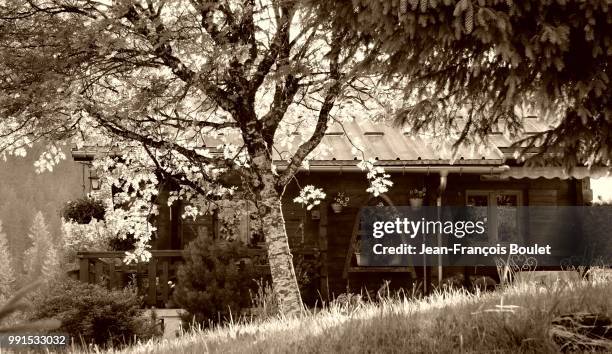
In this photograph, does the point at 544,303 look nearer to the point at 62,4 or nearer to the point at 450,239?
the point at 62,4

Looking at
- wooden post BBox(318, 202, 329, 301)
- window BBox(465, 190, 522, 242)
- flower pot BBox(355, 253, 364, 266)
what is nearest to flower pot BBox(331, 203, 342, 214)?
wooden post BBox(318, 202, 329, 301)

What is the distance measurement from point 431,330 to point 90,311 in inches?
236

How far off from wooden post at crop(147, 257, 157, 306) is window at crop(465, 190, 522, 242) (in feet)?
24.2

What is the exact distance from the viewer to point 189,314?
Answer: 10.5m

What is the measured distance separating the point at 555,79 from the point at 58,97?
6014mm

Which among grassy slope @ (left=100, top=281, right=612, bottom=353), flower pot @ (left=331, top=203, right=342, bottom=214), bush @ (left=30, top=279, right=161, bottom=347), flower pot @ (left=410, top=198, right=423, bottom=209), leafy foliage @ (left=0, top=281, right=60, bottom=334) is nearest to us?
leafy foliage @ (left=0, top=281, right=60, bottom=334)

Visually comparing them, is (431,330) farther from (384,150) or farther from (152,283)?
(384,150)

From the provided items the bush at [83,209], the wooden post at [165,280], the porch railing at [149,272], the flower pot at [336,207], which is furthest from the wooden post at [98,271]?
the flower pot at [336,207]

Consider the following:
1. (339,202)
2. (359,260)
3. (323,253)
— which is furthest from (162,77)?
(359,260)

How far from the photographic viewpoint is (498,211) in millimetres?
15695

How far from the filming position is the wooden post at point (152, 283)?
12.0 meters

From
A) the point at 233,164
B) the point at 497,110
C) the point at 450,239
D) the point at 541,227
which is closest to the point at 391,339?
the point at 497,110

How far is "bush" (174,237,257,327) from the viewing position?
10.3 metres

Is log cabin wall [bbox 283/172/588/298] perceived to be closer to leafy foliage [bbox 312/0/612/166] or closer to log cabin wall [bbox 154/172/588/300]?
log cabin wall [bbox 154/172/588/300]
